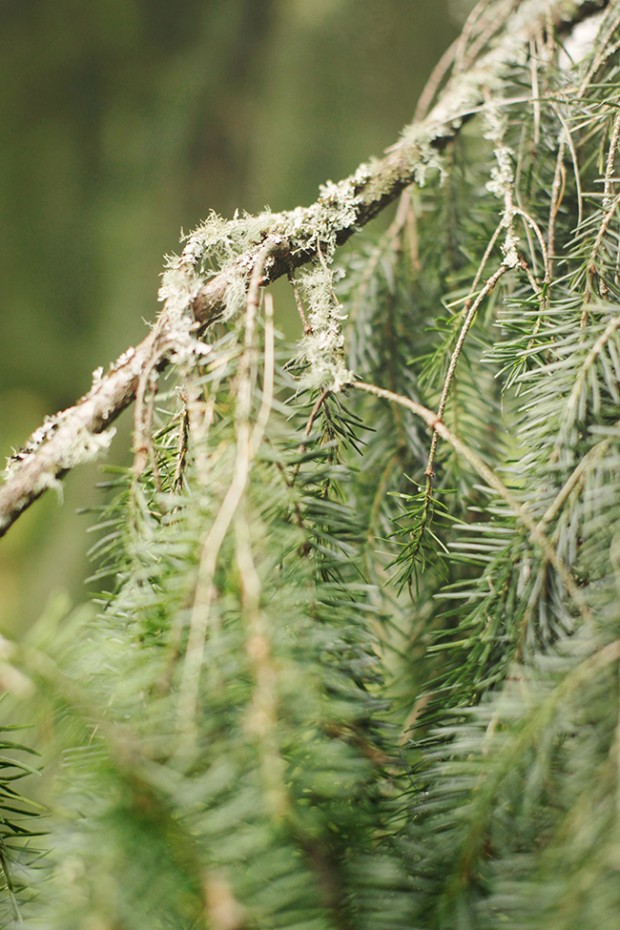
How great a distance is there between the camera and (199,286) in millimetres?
337

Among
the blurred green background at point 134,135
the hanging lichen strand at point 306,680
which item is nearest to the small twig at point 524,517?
the hanging lichen strand at point 306,680

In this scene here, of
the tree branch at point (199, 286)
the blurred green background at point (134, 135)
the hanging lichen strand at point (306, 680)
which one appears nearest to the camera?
the hanging lichen strand at point (306, 680)

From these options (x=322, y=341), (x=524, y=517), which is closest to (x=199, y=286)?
(x=322, y=341)

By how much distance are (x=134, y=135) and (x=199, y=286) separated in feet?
2.91

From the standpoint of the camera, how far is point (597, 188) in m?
0.47

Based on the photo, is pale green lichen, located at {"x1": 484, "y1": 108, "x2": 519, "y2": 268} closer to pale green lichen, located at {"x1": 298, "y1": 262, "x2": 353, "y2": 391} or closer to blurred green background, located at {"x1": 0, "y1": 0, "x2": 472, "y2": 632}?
pale green lichen, located at {"x1": 298, "y1": 262, "x2": 353, "y2": 391}

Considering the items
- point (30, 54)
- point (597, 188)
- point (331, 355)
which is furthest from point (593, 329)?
point (30, 54)

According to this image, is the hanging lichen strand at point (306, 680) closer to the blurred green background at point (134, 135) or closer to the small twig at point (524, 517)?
the small twig at point (524, 517)

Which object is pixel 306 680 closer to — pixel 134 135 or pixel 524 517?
pixel 524 517

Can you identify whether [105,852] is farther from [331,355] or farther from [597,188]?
[597,188]

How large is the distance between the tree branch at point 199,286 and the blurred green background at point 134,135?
0.59m

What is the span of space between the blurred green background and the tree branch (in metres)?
0.59

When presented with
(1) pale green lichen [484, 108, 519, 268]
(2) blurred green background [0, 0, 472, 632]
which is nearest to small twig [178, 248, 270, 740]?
(1) pale green lichen [484, 108, 519, 268]

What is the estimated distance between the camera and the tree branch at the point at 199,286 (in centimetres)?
32
